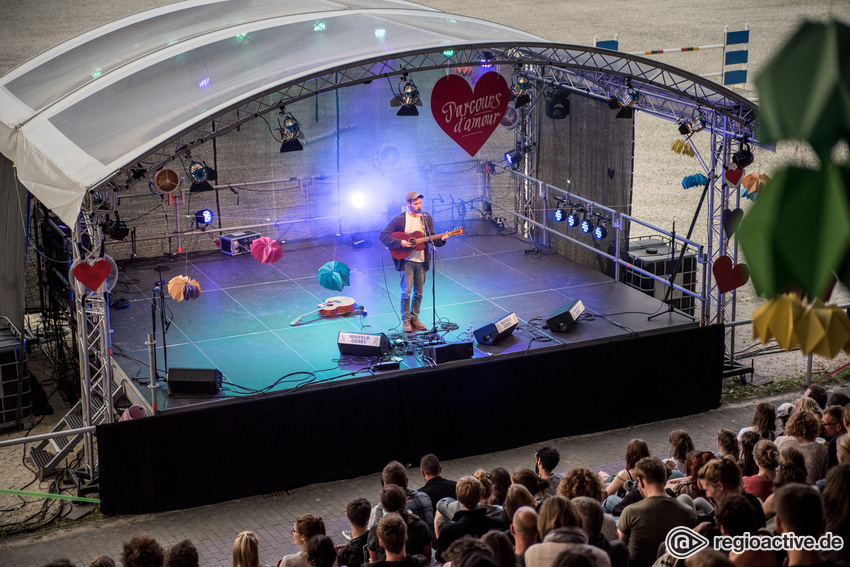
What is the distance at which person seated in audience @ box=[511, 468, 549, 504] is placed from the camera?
5828 mm

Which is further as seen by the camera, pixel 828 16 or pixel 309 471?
pixel 309 471

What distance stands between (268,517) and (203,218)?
6605 mm

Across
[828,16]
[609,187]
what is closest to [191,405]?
[609,187]

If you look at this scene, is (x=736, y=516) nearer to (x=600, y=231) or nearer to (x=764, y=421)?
(x=764, y=421)

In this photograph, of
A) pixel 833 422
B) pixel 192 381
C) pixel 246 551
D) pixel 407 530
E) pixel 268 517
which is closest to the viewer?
pixel 246 551

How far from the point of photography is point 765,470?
5.79 metres

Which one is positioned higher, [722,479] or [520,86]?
[520,86]

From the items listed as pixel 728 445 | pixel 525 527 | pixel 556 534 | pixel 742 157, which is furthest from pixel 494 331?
pixel 556 534

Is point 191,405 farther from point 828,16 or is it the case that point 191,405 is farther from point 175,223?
point 828,16

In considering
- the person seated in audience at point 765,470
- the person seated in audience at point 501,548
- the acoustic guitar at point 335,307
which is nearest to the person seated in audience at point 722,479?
the person seated in audience at point 765,470

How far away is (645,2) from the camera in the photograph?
88.5 ft

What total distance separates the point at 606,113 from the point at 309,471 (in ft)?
22.8

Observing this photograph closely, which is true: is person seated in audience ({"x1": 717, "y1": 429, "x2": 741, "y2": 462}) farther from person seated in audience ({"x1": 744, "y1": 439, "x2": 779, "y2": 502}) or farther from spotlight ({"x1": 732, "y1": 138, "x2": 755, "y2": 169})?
spotlight ({"x1": 732, "y1": 138, "x2": 755, "y2": 169})

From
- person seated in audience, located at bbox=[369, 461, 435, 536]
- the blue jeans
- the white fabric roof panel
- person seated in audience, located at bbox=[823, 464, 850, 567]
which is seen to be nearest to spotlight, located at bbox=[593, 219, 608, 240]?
the blue jeans
